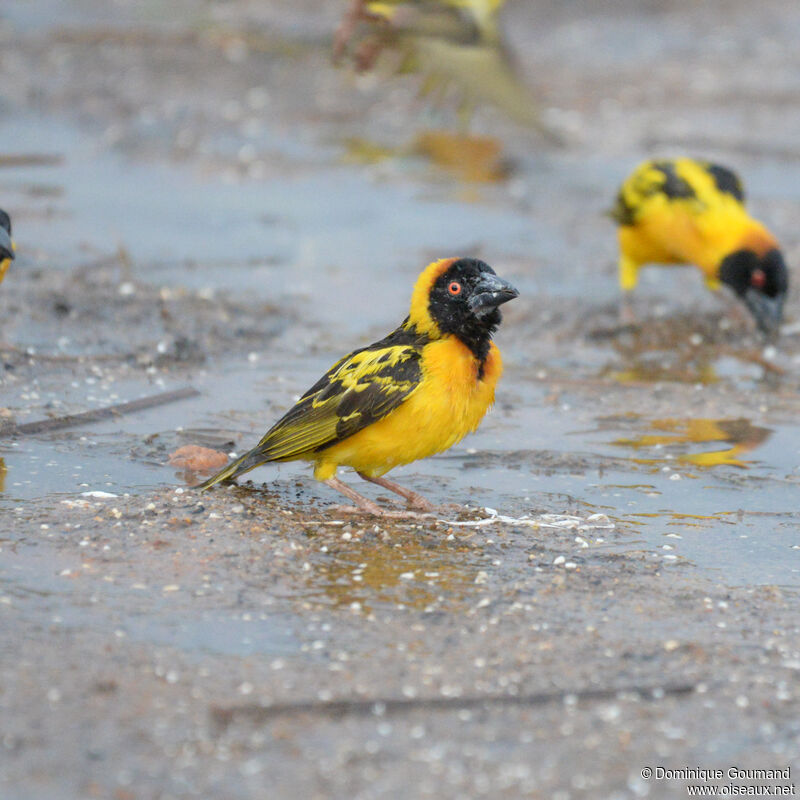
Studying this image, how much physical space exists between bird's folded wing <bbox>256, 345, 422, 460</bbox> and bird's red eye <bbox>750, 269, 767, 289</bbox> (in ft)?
11.8

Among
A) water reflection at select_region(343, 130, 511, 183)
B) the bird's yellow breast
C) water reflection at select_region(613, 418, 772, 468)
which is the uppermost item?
water reflection at select_region(343, 130, 511, 183)

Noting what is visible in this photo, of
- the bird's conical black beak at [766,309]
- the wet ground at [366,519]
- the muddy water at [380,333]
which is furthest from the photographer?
the bird's conical black beak at [766,309]

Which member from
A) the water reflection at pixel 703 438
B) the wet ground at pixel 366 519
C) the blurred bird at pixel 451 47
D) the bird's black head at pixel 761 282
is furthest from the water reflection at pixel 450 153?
the water reflection at pixel 703 438

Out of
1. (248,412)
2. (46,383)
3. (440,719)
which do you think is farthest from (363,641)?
(46,383)

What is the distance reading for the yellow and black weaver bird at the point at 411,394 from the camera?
4.72 metres

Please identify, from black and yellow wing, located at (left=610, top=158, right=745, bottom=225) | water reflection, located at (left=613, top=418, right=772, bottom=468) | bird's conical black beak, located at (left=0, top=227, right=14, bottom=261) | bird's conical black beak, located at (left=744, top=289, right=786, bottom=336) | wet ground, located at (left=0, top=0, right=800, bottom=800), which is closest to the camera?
wet ground, located at (left=0, top=0, right=800, bottom=800)

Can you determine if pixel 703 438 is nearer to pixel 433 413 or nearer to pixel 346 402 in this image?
pixel 433 413

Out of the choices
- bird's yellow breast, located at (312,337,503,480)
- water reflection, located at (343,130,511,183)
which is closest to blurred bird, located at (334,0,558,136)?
water reflection, located at (343,130,511,183)

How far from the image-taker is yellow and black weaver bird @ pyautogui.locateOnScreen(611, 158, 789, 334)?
25.9ft

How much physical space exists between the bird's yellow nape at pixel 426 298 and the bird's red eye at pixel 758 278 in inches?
136

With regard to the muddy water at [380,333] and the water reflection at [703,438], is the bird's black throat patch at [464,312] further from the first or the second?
the water reflection at [703,438]

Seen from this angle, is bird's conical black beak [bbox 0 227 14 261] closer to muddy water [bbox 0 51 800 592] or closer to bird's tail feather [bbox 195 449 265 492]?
muddy water [bbox 0 51 800 592]

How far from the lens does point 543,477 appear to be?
5.52 meters

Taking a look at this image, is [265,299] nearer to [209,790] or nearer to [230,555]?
[230,555]
